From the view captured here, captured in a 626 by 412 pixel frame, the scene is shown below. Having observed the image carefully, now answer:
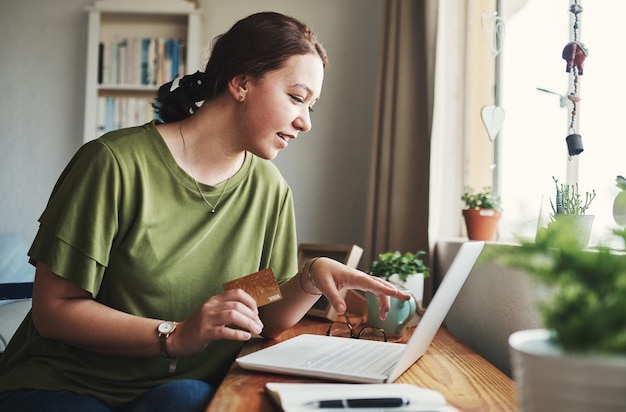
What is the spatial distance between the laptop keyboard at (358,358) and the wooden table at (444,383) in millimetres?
40

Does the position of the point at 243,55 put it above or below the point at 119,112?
below

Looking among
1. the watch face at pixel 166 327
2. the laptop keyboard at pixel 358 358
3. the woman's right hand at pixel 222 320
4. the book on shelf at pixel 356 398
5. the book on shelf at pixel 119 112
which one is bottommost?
the laptop keyboard at pixel 358 358

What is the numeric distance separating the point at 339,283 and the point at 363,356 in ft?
0.69

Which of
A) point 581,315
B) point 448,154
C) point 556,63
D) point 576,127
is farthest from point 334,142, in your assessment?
point 581,315

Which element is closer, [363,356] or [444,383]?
[444,383]

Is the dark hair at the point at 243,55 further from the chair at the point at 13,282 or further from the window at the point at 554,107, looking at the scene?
the chair at the point at 13,282

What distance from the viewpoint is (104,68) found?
3.00 meters

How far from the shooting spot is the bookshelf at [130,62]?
2.97 meters

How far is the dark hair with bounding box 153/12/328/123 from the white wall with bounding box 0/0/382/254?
155 centimetres

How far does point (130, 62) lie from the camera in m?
3.01

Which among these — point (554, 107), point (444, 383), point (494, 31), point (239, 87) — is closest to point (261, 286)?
point (444, 383)

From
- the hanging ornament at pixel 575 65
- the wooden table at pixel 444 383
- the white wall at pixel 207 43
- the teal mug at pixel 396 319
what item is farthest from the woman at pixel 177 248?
the white wall at pixel 207 43

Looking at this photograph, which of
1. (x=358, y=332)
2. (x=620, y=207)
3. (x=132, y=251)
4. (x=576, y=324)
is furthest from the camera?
(x=358, y=332)

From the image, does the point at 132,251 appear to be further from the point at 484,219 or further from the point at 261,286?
the point at 484,219
